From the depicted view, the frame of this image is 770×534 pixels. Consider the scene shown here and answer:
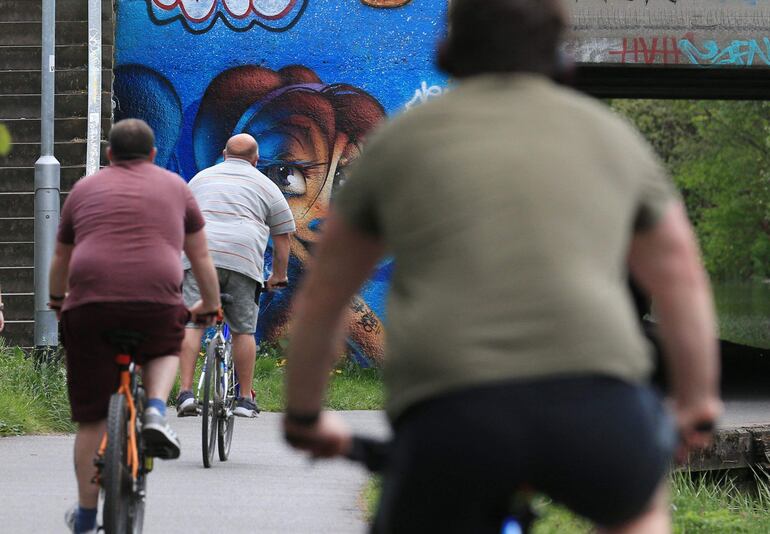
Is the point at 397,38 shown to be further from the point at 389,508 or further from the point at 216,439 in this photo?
the point at 389,508

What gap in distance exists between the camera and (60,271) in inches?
221

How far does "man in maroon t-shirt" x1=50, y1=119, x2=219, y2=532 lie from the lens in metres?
5.29

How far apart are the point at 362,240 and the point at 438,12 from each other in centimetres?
1172

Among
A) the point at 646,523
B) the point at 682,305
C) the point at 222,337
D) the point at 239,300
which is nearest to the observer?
the point at 646,523

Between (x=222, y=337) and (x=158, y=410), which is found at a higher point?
(x=158, y=410)

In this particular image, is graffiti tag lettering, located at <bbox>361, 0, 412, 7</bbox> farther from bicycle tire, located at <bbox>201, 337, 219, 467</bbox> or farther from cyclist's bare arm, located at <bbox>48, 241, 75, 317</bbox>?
cyclist's bare arm, located at <bbox>48, 241, 75, 317</bbox>

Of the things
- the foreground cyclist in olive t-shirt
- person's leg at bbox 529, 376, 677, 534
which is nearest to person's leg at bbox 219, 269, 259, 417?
the foreground cyclist in olive t-shirt

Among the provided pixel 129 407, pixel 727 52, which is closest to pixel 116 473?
pixel 129 407

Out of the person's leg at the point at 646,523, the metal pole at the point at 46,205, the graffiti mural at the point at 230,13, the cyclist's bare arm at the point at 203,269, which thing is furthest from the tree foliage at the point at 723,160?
the person's leg at the point at 646,523

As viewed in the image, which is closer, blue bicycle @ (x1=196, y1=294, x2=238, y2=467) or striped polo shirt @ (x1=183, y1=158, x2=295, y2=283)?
blue bicycle @ (x1=196, y1=294, x2=238, y2=467)

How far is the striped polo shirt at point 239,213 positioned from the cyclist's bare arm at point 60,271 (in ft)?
10.7

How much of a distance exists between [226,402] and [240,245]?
99 cm

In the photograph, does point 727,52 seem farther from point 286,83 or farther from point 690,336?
point 690,336

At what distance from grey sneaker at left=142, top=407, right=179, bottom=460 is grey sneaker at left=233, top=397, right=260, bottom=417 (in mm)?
3285
